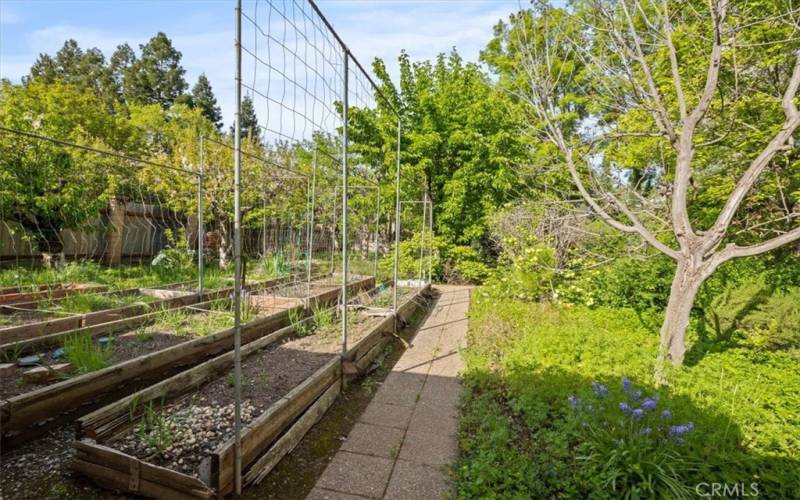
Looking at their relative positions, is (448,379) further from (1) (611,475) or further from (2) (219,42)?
(2) (219,42)

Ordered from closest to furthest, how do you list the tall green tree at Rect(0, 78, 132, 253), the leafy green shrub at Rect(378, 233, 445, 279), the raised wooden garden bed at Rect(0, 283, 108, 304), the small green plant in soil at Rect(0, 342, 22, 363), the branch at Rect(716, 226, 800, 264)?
the branch at Rect(716, 226, 800, 264) < the small green plant in soil at Rect(0, 342, 22, 363) < the raised wooden garden bed at Rect(0, 283, 108, 304) < the tall green tree at Rect(0, 78, 132, 253) < the leafy green shrub at Rect(378, 233, 445, 279)

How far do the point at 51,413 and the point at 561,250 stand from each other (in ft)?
23.0

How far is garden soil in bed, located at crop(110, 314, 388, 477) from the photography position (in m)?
2.07

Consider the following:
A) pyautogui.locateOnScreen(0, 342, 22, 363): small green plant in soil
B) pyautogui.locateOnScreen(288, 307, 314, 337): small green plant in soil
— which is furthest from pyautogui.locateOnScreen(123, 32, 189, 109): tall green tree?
pyautogui.locateOnScreen(0, 342, 22, 363): small green plant in soil

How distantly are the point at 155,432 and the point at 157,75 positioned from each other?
3184 cm

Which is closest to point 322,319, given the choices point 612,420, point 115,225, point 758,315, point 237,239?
point 237,239

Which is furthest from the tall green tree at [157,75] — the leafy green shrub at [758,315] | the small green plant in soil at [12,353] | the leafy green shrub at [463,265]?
the leafy green shrub at [758,315]

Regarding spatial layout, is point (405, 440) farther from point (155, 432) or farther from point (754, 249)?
point (754, 249)

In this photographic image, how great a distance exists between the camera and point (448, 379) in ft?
12.0

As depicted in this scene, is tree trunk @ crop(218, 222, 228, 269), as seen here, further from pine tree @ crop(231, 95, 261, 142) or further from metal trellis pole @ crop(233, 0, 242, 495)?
metal trellis pole @ crop(233, 0, 242, 495)

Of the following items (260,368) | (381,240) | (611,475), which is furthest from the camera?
(381,240)

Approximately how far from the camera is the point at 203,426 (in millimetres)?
2340

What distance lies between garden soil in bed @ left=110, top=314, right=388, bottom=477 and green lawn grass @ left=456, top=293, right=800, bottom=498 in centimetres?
141

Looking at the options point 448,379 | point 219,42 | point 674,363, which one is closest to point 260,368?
point 448,379
